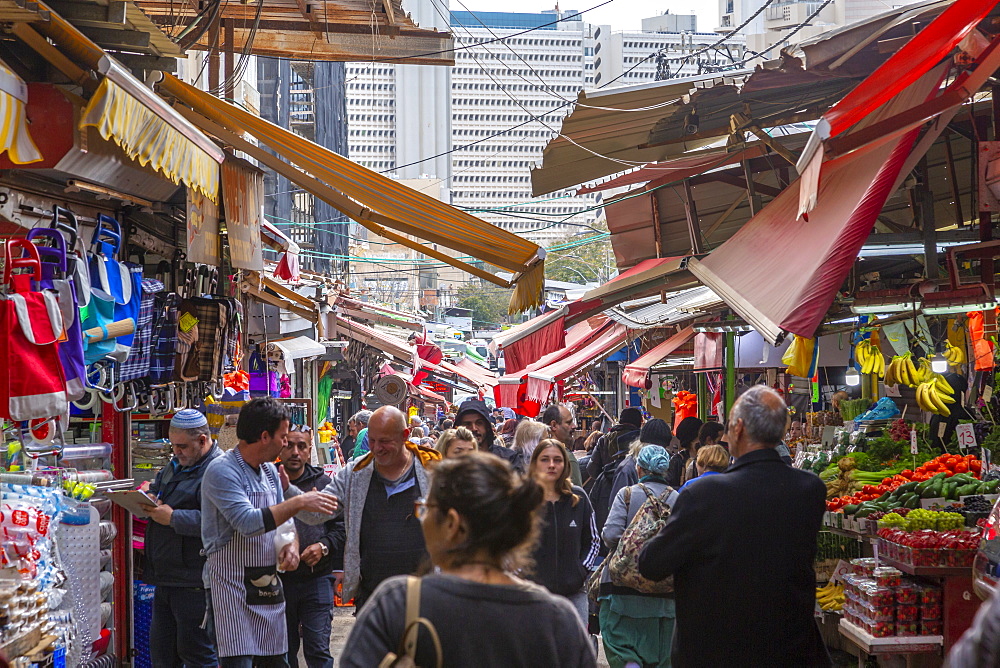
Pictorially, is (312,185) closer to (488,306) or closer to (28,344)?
(28,344)

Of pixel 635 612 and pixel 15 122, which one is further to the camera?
pixel 635 612

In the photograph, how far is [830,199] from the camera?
5.01 metres

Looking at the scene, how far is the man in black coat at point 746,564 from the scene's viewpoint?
13.8 ft

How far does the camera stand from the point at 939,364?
864 cm

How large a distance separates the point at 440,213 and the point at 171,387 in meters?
2.22

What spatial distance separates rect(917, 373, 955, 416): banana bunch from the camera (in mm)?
8859

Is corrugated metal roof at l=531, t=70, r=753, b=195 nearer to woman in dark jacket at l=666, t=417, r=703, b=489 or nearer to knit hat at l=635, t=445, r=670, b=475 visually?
knit hat at l=635, t=445, r=670, b=475

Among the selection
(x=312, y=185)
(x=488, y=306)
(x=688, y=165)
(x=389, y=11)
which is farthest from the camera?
(x=488, y=306)

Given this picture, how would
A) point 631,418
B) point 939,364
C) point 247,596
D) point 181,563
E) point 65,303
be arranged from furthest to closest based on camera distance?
point 631,418
point 939,364
point 181,563
point 247,596
point 65,303

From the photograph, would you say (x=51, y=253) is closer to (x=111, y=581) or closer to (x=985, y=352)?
(x=111, y=581)

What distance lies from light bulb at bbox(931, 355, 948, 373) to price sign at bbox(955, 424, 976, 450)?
0.66 m

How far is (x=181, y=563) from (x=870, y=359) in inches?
274

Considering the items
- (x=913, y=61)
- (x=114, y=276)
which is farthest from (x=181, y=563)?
(x=913, y=61)

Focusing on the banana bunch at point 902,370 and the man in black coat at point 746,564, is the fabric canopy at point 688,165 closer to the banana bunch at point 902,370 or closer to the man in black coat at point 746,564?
the banana bunch at point 902,370
